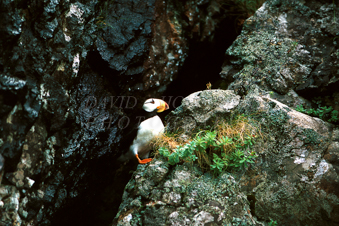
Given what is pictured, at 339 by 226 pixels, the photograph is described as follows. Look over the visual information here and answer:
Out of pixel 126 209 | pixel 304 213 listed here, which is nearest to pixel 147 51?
pixel 126 209

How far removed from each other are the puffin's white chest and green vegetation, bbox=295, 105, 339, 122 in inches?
79.2

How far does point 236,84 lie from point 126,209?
2421 mm

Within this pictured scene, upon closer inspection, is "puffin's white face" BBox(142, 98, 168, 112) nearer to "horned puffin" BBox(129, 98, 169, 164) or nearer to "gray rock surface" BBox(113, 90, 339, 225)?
"horned puffin" BBox(129, 98, 169, 164)

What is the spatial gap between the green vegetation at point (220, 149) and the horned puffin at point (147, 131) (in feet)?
1.99

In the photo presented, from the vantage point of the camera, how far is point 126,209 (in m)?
3.01

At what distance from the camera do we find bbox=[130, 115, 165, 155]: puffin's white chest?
12.9 ft

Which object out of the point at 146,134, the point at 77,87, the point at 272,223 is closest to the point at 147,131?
the point at 146,134

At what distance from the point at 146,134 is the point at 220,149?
1.24m

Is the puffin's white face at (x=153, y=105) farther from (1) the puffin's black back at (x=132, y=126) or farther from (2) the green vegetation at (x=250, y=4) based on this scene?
(2) the green vegetation at (x=250, y=4)

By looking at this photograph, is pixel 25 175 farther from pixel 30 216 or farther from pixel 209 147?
pixel 209 147

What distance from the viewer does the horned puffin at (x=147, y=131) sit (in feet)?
12.9

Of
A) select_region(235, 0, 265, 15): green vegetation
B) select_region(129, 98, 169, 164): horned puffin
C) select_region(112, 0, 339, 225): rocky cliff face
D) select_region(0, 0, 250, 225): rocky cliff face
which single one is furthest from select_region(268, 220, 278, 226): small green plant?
select_region(235, 0, 265, 15): green vegetation

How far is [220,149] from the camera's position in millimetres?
3184

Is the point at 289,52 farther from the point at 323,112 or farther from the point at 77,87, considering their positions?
the point at 77,87
